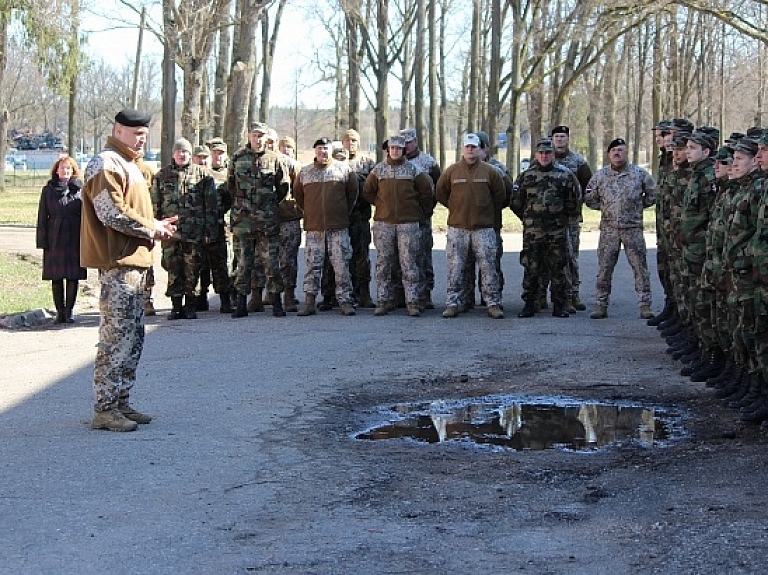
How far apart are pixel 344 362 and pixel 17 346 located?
3678 mm

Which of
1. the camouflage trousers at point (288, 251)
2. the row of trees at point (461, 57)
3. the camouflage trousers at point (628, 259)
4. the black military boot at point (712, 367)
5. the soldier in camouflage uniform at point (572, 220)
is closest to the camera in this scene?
the black military boot at point (712, 367)


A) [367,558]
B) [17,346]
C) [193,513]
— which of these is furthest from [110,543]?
[17,346]

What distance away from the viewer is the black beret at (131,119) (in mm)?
8852

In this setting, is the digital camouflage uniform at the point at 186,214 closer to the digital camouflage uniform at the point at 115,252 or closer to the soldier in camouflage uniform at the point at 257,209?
the soldier in camouflage uniform at the point at 257,209

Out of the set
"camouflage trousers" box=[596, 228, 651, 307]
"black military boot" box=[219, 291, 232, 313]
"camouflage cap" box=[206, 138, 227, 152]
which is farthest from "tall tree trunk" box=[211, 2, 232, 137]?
"camouflage trousers" box=[596, 228, 651, 307]

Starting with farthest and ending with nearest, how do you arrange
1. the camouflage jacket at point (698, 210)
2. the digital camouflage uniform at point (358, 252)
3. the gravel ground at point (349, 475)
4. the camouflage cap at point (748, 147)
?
the digital camouflage uniform at point (358, 252)
the camouflage jacket at point (698, 210)
the camouflage cap at point (748, 147)
the gravel ground at point (349, 475)

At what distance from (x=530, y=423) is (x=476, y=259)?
6.33 metres

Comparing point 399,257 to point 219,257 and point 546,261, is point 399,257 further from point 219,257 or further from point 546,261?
point 219,257

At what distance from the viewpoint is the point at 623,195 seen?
14.8m

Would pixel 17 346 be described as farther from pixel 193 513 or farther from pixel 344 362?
pixel 193 513

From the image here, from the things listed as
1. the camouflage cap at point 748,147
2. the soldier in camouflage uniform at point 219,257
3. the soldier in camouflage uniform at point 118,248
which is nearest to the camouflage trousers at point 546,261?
the soldier in camouflage uniform at point 219,257

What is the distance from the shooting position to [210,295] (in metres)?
17.8

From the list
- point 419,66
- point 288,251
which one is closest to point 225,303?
point 288,251

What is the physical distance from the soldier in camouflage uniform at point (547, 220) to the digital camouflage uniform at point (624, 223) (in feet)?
1.44
